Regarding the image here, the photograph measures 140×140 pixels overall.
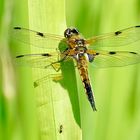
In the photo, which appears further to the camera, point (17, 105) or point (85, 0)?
point (85, 0)

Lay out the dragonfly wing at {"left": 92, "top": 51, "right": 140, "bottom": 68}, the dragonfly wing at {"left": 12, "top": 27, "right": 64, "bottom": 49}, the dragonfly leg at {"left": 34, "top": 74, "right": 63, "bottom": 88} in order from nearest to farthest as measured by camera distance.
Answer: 1. the dragonfly leg at {"left": 34, "top": 74, "right": 63, "bottom": 88}
2. the dragonfly wing at {"left": 12, "top": 27, "right": 64, "bottom": 49}
3. the dragonfly wing at {"left": 92, "top": 51, "right": 140, "bottom": 68}

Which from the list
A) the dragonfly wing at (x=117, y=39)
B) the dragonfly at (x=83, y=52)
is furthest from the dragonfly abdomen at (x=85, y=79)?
the dragonfly wing at (x=117, y=39)

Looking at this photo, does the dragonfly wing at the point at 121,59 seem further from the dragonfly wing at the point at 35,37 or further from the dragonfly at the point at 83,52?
the dragonfly wing at the point at 35,37

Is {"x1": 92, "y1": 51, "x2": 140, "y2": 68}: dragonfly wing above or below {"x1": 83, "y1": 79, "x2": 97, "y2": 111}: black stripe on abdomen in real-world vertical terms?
above

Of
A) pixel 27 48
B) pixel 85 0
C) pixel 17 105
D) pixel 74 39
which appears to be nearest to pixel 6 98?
pixel 17 105

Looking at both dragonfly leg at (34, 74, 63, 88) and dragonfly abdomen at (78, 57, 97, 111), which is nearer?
dragonfly leg at (34, 74, 63, 88)

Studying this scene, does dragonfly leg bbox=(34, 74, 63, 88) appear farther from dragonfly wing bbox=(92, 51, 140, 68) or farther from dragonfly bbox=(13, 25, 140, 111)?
dragonfly wing bbox=(92, 51, 140, 68)

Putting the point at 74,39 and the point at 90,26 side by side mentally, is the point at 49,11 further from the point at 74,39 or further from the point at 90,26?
the point at 74,39

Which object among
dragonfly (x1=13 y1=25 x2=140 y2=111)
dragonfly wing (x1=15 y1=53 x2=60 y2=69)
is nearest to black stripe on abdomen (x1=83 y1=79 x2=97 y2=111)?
dragonfly (x1=13 y1=25 x2=140 y2=111)
